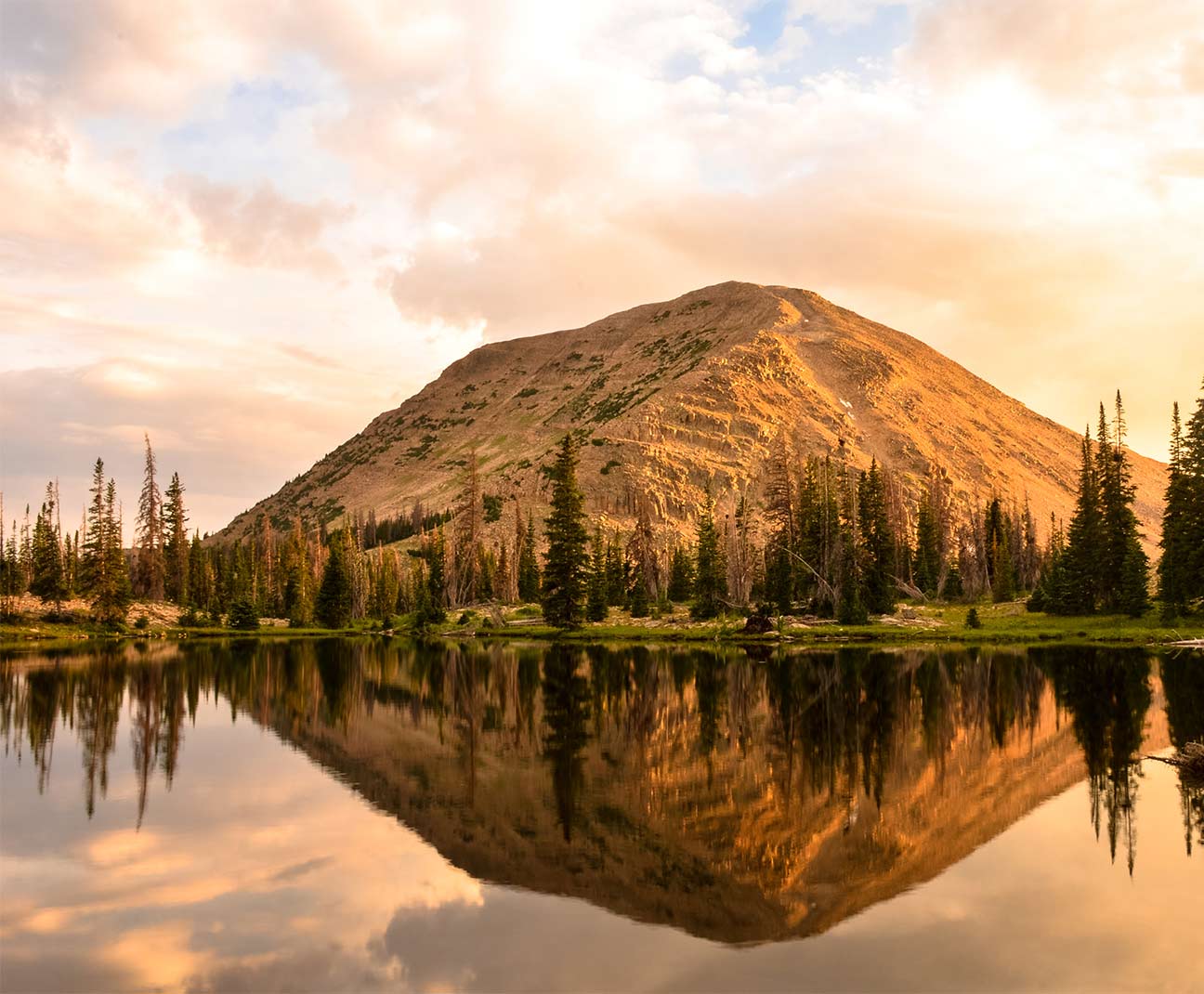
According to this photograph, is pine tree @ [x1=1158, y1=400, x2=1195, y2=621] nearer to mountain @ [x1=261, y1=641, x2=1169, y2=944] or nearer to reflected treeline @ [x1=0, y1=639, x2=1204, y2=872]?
reflected treeline @ [x1=0, y1=639, x2=1204, y2=872]

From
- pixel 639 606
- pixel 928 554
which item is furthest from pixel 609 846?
pixel 928 554

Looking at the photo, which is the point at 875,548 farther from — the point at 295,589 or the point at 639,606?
the point at 295,589

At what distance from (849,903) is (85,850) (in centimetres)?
1529

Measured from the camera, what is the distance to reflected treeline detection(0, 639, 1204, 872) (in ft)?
71.6

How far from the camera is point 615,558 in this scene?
134500 mm

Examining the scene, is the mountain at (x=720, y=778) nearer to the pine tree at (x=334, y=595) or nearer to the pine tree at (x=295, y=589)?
the pine tree at (x=334, y=595)

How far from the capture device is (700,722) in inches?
1375

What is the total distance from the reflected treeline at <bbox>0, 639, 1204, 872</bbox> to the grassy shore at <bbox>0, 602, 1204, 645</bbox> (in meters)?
12.0

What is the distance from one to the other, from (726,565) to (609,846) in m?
115

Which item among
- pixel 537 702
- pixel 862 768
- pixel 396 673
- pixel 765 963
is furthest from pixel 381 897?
pixel 396 673

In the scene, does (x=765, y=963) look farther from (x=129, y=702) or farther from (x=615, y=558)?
(x=615, y=558)

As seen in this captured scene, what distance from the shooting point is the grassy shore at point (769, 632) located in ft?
252

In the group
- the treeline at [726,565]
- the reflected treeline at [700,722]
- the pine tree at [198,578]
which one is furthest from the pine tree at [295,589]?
the reflected treeline at [700,722]

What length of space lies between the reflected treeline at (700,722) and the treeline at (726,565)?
1012 inches
